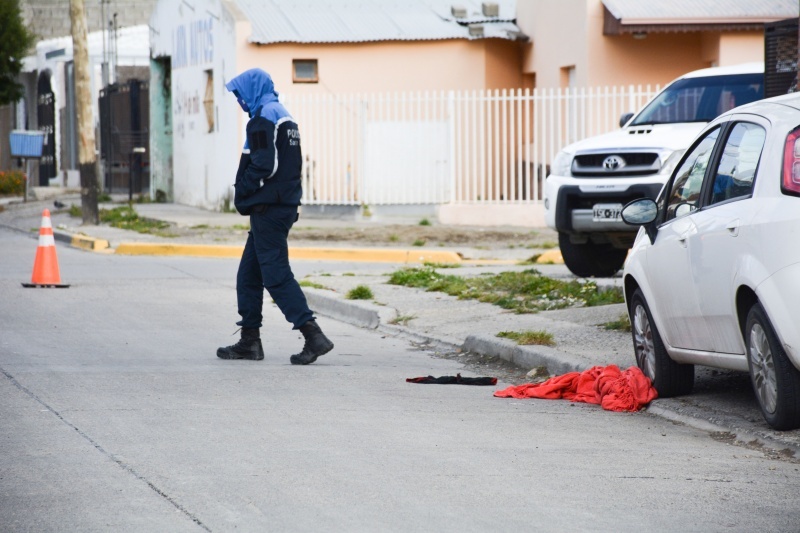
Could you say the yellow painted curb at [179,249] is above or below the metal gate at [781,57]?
below

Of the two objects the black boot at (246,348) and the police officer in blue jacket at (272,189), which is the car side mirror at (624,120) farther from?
the black boot at (246,348)

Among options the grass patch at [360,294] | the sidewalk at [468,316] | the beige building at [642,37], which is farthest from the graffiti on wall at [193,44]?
the grass patch at [360,294]

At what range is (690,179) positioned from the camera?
741 cm

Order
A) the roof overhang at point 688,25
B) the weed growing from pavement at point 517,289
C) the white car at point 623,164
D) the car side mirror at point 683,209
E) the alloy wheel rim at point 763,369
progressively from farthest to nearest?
the roof overhang at point 688,25 → the white car at point 623,164 → the weed growing from pavement at point 517,289 → the car side mirror at point 683,209 → the alloy wheel rim at point 763,369

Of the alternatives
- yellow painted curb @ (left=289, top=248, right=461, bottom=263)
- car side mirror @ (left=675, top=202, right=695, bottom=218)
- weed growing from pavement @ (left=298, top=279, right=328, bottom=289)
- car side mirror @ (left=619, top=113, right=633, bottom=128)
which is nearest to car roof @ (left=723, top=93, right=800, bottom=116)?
car side mirror @ (left=675, top=202, right=695, bottom=218)

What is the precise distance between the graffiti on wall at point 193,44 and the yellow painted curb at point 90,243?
6.51 m

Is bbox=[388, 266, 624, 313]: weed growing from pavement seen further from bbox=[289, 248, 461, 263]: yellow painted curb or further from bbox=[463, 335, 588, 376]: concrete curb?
bbox=[289, 248, 461, 263]: yellow painted curb

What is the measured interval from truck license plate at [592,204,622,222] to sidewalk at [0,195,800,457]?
60 cm

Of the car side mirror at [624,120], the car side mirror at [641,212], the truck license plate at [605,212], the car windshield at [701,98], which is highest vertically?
the car windshield at [701,98]

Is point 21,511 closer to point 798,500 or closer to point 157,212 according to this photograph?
point 798,500

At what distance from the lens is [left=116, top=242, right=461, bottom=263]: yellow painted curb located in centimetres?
1742

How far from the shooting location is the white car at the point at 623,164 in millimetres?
12688

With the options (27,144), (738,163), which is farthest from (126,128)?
(738,163)

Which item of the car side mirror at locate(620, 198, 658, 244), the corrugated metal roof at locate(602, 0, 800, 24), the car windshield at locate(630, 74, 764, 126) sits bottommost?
the car side mirror at locate(620, 198, 658, 244)
